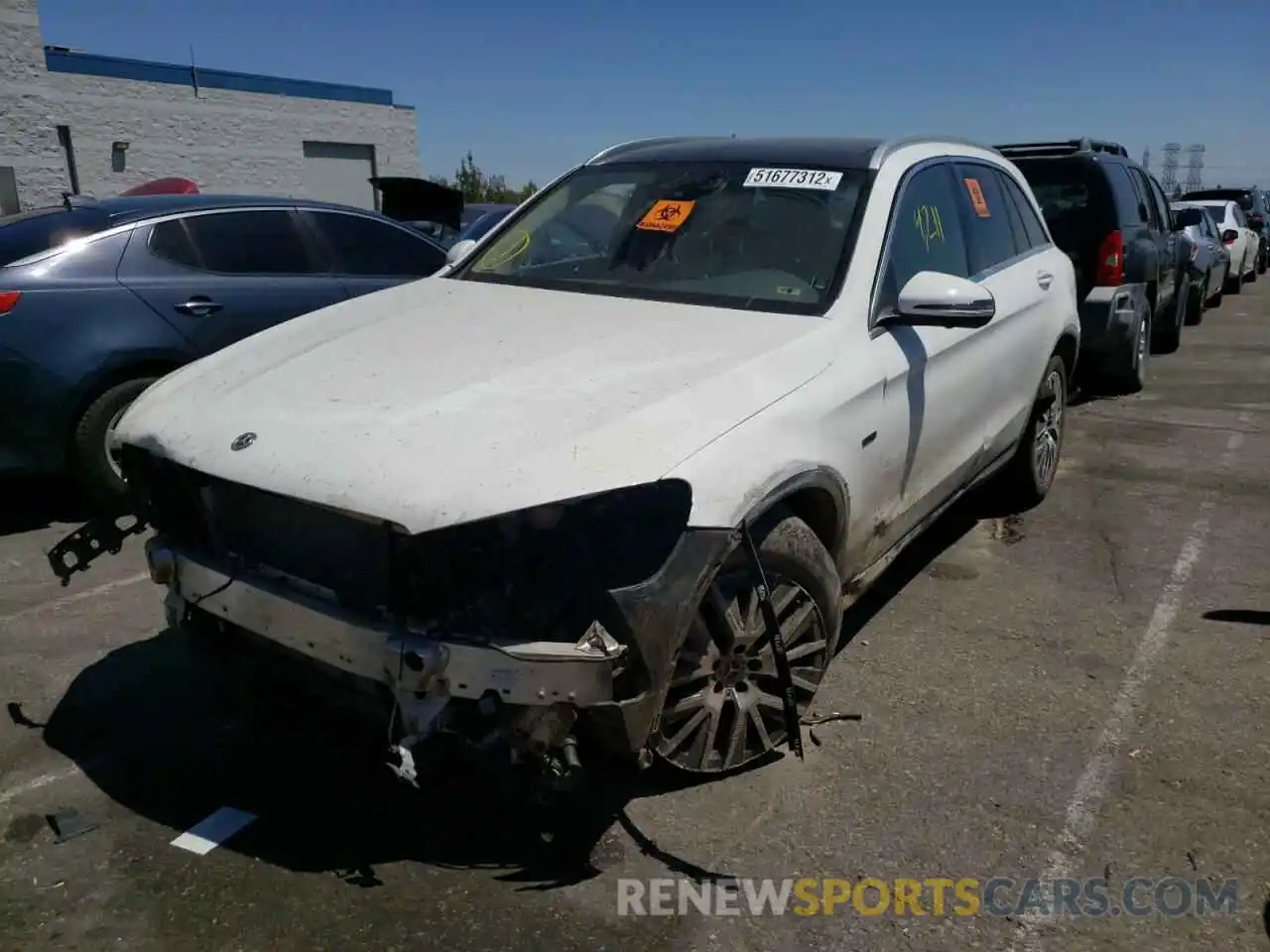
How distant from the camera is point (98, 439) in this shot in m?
5.35

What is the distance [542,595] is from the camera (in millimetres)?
2480

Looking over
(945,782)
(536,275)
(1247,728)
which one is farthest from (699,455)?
(1247,728)

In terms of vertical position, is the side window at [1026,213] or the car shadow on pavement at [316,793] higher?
the side window at [1026,213]

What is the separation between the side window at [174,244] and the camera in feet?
18.8

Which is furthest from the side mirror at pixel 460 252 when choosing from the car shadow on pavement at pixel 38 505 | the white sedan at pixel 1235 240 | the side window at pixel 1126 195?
the white sedan at pixel 1235 240

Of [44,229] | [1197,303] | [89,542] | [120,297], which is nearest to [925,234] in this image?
[89,542]

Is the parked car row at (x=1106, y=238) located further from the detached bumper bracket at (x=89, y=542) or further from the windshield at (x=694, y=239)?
the detached bumper bracket at (x=89, y=542)

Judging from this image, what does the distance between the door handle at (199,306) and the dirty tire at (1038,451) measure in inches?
169

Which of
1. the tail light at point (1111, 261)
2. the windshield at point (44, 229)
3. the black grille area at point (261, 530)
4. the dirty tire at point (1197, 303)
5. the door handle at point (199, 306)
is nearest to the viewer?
the black grille area at point (261, 530)

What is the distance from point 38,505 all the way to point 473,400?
13.8ft

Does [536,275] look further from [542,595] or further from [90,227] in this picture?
[90,227]

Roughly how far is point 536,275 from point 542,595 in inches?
77.7

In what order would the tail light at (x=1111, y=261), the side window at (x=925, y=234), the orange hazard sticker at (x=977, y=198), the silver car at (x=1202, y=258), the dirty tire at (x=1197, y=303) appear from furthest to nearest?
the dirty tire at (x=1197, y=303) < the silver car at (x=1202, y=258) < the tail light at (x=1111, y=261) < the orange hazard sticker at (x=977, y=198) < the side window at (x=925, y=234)

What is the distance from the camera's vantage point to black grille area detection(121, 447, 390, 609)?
103 inches
